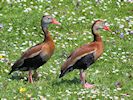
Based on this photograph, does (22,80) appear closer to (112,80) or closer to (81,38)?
(112,80)

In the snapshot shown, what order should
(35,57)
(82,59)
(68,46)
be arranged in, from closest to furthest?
(82,59) → (35,57) → (68,46)

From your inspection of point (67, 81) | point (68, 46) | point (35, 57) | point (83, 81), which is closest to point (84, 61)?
point (83, 81)

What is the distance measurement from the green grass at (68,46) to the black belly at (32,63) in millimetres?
419

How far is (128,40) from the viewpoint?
1867 centimetres

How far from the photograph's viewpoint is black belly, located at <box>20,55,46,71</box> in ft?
45.7

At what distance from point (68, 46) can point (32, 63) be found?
3912 mm

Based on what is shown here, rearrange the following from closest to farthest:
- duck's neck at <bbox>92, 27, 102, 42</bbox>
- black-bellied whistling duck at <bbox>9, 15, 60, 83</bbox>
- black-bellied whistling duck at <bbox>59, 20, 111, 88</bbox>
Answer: black-bellied whistling duck at <bbox>59, 20, 111, 88</bbox>, black-bellied whistling duck at <bbox>9, 15, 60, 83</bbox>, duck's neck at <bbox>92, 27, 102, 42</bbox>

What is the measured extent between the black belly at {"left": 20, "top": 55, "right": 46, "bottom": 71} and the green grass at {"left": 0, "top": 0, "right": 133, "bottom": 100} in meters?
0.42

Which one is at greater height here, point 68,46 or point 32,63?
point 32,63

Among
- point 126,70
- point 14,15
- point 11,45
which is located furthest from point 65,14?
point 126,70

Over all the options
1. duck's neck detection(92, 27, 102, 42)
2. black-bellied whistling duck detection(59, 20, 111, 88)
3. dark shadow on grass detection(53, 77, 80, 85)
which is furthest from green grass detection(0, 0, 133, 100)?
duck's neck detection(92, 27, 102, 42)

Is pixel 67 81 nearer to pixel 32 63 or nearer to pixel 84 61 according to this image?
pixel 84 61

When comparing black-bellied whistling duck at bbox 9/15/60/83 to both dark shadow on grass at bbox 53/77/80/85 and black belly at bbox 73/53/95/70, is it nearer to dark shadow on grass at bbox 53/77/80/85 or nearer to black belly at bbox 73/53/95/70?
dark shadow on grass at bbox 53/77/80/85

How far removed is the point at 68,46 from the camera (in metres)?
17.8
